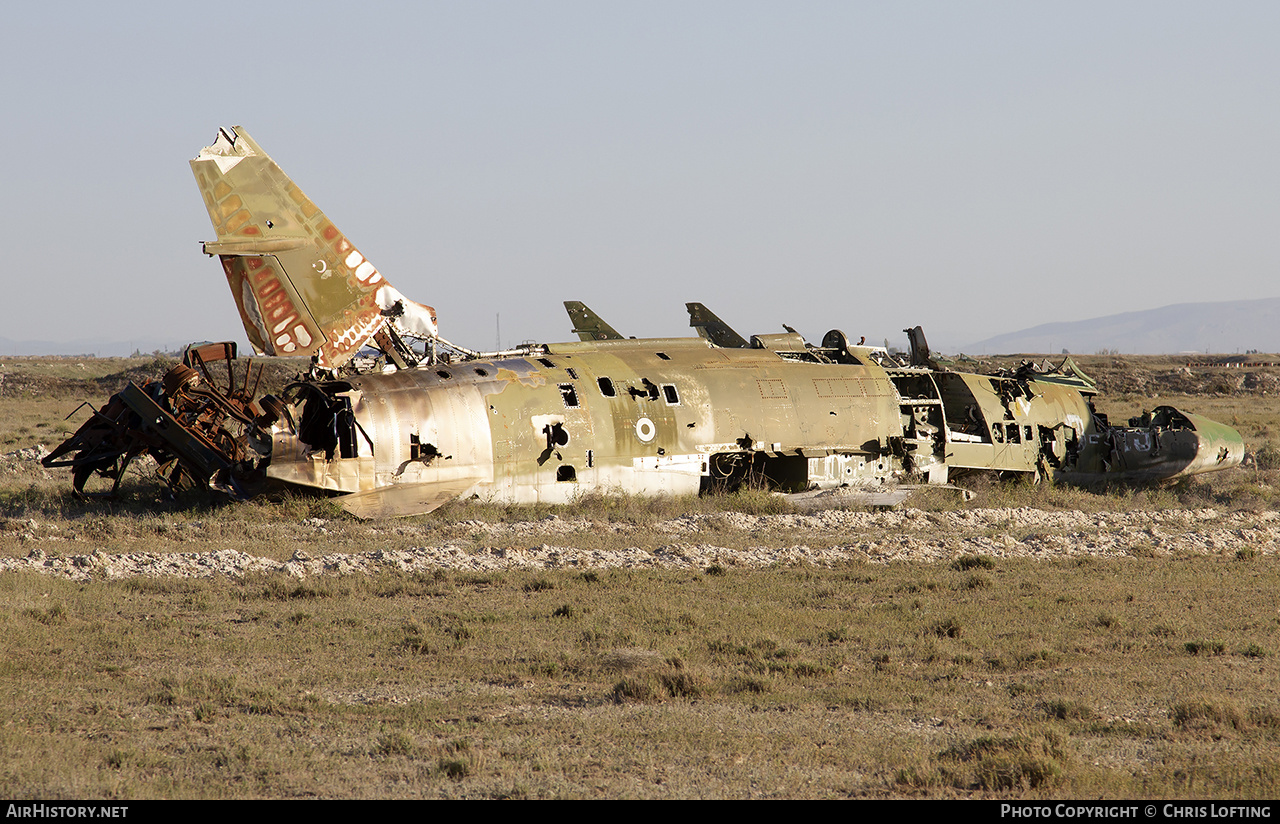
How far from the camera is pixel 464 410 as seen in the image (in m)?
22.6

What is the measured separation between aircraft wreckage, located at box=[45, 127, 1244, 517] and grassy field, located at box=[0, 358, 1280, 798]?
1494mm

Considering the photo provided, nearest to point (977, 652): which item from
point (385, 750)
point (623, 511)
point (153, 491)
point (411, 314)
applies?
point (385, 750)

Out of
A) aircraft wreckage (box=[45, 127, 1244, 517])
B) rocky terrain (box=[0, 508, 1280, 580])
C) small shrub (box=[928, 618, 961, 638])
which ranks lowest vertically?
small shrub (box=[928, 618, 961, 638])

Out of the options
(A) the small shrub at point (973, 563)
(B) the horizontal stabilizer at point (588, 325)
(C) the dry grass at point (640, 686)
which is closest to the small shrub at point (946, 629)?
(C) the dry grass at point (640, 686)

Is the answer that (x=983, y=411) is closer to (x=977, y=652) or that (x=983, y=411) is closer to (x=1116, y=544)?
(x=1116, y=544)

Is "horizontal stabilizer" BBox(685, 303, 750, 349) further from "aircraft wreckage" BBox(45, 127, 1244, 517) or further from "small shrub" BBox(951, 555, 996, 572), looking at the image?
"small shrub" BBox(951, 555, 996, 572)

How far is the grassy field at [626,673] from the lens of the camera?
9.13 metres

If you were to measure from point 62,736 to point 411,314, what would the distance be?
15775 mm

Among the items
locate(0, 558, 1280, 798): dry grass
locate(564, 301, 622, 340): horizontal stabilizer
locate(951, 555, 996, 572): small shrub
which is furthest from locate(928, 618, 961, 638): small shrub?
locate(564, 301, 622, 340): horizontal stabilizer

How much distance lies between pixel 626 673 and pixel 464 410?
11169 millimetres

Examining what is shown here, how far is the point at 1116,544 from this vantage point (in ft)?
70.1

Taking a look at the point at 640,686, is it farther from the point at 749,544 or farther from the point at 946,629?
the point at 749,544

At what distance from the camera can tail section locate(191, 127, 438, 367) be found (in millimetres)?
23219

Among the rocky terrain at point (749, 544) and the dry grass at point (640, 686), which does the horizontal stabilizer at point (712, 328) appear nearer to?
the rocky terrain at point (749, 544)
